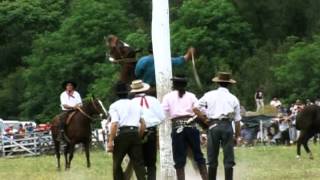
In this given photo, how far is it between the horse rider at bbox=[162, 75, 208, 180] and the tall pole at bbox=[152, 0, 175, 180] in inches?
4.7

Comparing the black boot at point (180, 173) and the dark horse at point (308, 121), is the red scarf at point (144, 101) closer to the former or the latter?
the black boot at point (180, 173)

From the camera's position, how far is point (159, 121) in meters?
16.2

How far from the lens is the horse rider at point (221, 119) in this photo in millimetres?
16094

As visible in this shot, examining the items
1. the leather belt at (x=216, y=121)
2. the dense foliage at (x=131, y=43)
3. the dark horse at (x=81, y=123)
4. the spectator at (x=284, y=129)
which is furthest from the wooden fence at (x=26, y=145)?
the leather belt at (x=216, y=121)

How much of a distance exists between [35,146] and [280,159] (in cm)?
1977

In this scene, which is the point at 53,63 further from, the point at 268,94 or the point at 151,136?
the point at 151,136

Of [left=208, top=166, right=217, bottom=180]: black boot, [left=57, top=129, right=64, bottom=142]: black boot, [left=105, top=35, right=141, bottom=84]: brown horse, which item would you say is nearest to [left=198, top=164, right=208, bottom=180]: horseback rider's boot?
[left=208, top=166, right=217, bottom=180]: black boot

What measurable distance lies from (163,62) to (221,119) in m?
1.37

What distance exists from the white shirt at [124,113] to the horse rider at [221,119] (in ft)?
4.15

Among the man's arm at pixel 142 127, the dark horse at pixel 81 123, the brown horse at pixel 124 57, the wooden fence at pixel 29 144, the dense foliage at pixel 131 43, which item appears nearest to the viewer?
the man's arm at pixel 142 127

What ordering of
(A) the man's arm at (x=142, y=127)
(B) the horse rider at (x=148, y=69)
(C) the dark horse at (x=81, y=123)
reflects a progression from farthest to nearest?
(C) the dark horse at (x=81, y=123) < (B) the horse rider at (x=148, y=69) < (A) the man's arm at (x=142, y=127)

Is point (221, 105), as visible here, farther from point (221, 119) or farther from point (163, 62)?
point (163, 62)

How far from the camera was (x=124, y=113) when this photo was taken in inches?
611

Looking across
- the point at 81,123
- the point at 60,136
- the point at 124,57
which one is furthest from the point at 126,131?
the point at 60,136
